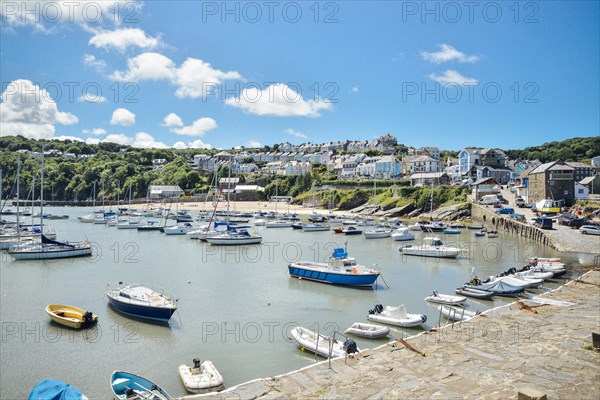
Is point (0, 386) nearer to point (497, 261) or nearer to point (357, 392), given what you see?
point (357, 392)

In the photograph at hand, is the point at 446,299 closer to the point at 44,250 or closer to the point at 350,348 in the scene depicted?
the point at 350,348

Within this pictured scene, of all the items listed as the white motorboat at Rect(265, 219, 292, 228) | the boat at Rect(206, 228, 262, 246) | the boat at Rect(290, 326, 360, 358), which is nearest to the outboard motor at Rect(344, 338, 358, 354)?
the boat at Rect(290, 326, 360, 358)

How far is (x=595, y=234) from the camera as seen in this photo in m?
45.6

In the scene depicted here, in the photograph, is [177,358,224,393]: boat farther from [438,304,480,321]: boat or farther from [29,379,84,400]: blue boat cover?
[438,304,480,321]: boat

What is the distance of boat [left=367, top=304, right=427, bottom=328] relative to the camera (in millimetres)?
19281

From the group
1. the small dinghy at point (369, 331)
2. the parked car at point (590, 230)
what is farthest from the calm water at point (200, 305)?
the parked car at point (590, 230)

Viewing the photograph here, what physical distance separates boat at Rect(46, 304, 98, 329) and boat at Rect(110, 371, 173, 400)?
8.45 m

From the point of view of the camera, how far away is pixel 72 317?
2075 cm

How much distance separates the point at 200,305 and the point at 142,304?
4350 mm

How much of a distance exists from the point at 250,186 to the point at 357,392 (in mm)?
124483

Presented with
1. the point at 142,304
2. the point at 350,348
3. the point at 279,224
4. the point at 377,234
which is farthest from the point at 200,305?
the point at 279,224

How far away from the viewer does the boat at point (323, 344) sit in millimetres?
15031

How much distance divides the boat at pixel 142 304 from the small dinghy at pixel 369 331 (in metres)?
8.73

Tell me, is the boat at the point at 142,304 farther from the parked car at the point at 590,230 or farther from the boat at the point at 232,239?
the parked car at the point at 590,230
